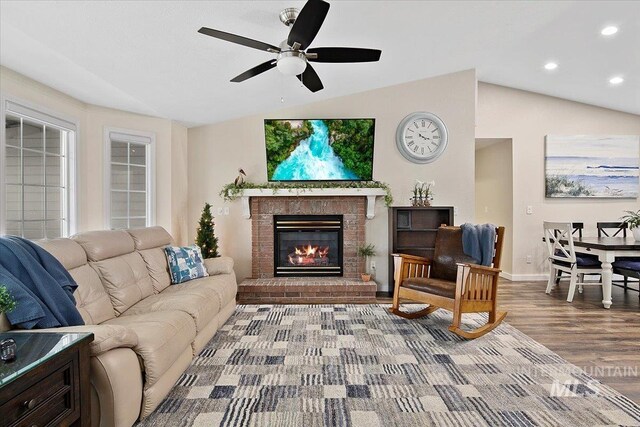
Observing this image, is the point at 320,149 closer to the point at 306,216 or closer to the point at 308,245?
the point at 306,216

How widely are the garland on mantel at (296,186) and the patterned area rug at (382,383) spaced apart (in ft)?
6.41

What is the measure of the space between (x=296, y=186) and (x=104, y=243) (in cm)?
264

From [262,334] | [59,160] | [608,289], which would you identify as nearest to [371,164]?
[262,334]

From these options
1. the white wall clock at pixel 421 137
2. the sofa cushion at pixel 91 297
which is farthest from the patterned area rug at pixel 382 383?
the white wall clock at pixel 421 137

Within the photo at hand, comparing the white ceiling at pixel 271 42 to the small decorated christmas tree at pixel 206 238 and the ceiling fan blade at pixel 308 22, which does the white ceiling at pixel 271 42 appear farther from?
the small decorated christmas tree at pixel 206 238

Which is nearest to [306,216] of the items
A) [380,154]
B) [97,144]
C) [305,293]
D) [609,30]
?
[305,293]

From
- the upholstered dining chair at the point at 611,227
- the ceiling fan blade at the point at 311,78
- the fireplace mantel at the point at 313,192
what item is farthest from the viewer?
the upholstered dining chair at the point at 611,227

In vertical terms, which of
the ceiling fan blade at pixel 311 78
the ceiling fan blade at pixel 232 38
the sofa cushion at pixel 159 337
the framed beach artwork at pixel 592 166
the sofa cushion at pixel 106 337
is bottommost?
the sofa cushion at pixel 159 337

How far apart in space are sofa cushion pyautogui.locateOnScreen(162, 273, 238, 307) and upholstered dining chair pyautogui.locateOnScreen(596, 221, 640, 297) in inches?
179

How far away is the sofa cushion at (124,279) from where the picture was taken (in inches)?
115

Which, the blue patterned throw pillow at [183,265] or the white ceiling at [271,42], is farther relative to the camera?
the blue patterned throw pillow at [183,265]

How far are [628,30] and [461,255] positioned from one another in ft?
9.23

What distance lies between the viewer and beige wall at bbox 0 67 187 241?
355 centimetres

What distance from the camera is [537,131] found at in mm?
6121
